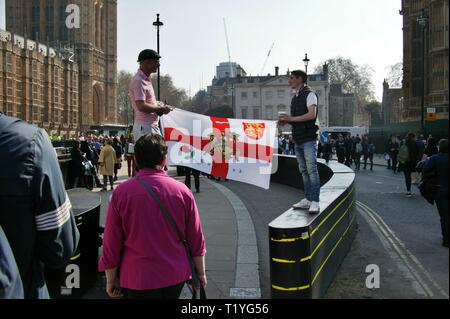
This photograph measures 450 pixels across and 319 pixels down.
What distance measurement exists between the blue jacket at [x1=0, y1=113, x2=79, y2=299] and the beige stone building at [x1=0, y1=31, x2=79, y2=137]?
70.5 meters

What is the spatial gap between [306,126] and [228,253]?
2.34 m

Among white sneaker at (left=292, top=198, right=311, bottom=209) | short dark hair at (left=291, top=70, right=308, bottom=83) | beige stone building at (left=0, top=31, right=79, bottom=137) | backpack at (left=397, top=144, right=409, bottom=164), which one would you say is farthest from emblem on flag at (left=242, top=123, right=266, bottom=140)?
beige stone building at (left=0, top=31, right=79, bottom=137)

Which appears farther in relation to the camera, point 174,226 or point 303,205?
point 303,205

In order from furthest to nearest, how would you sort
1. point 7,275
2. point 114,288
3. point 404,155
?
1. point 404,155
2. point 114,288
3. point 7,275

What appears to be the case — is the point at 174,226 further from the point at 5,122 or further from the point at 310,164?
the point at 310,164

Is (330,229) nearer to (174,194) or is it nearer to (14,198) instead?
(174,194)

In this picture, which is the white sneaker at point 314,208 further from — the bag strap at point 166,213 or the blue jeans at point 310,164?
the bag strap at point 166,213

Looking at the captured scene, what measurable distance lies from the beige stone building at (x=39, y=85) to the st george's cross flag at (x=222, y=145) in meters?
A: 67.3

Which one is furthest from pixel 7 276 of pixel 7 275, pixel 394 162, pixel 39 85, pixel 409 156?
pixel 39 85

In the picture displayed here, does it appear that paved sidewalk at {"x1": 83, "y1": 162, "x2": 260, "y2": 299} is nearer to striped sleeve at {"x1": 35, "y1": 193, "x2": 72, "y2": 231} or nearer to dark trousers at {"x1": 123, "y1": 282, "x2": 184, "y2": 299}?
dark trousers at {"x1": 123, "y1": 282, "x2": 184, "y2": 299}

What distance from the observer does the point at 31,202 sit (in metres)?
2.01

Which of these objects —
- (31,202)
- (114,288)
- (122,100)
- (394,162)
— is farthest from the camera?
(122,100)

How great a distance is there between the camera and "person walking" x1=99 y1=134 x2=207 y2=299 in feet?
9.41

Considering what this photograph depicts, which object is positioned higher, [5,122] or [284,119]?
[284,119]
